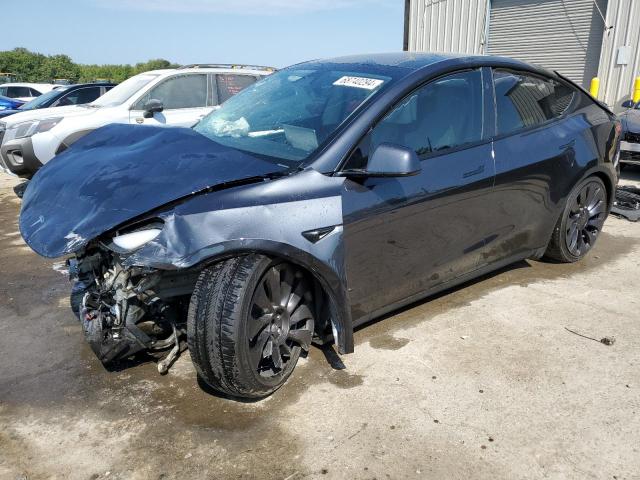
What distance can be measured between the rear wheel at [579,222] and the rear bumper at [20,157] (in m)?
6.28

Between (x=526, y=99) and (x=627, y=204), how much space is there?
3.47 metres

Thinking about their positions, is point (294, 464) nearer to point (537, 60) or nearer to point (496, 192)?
point (496, 192)

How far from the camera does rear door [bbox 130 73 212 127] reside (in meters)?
7.65

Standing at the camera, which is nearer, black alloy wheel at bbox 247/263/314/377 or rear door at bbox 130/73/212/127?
black alloy wheel at bbox 247/263/314/377

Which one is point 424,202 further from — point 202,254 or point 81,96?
point 81,96

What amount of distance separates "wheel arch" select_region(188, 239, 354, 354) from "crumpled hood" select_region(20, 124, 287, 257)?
0.30 metres

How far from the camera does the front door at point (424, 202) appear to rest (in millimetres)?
2781

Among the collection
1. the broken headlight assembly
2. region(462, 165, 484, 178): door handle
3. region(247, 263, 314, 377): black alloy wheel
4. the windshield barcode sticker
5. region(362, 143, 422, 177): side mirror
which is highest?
the windshield barcode sticker

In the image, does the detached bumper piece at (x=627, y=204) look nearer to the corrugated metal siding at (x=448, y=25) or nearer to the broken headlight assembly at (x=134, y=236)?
the broken headlight assembly at (x=134, y=236)

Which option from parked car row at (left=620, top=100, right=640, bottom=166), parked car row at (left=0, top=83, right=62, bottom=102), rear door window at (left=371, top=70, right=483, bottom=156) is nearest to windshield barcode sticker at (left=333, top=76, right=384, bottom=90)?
rear door window at (left=371, top=70, right=483, bottom=156)

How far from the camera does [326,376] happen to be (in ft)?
9.68

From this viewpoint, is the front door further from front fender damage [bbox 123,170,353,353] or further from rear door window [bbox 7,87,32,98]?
rear door window [bbox 7,87,32,98]

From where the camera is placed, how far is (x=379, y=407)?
8.70ft

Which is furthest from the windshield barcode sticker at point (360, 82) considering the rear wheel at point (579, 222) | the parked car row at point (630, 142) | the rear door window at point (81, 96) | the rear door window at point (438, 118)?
the rear door window at point (81, 96)
